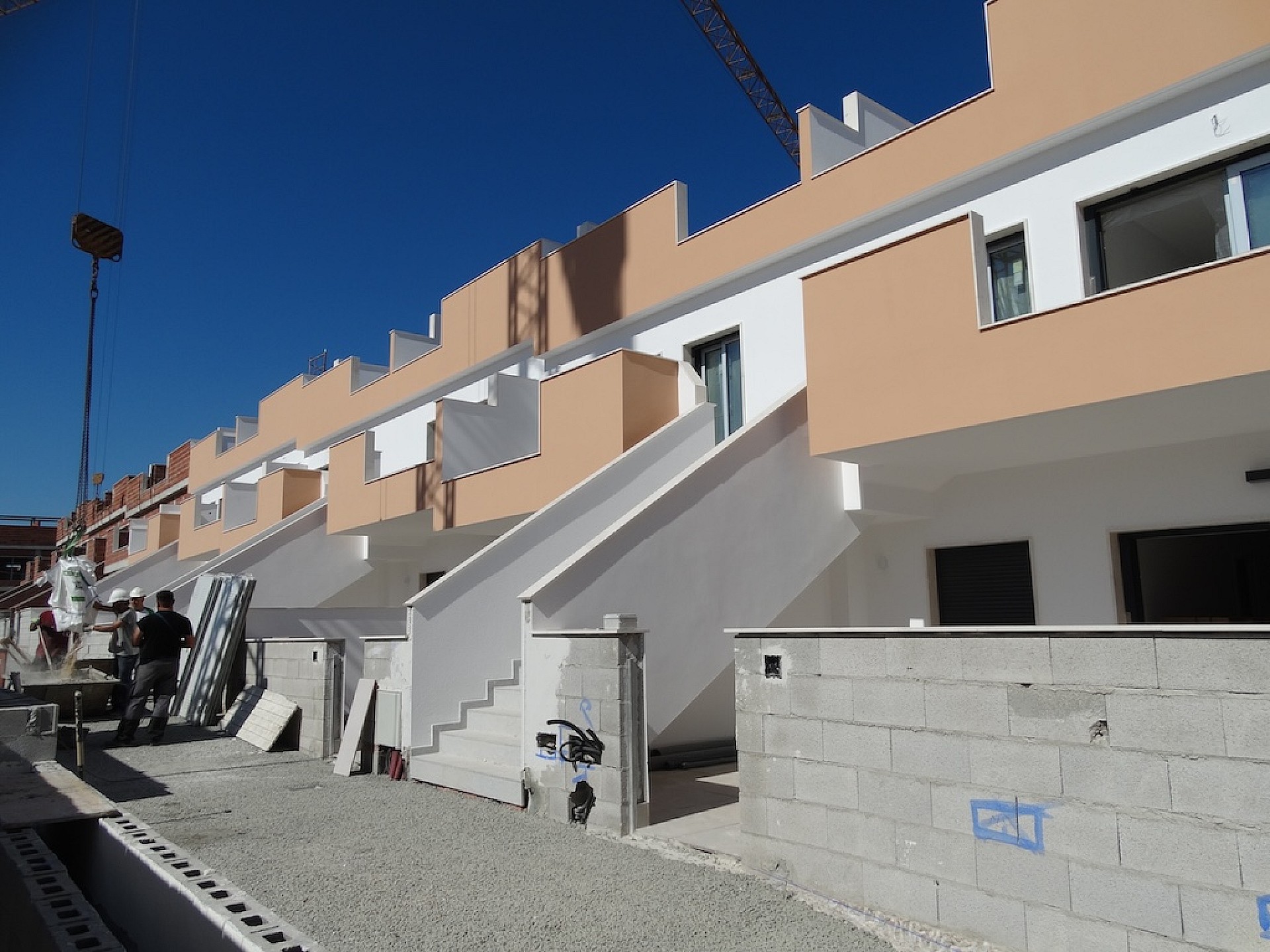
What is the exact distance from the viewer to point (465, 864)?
5.94 meters

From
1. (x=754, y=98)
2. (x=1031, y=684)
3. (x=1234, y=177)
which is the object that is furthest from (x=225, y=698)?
(x=754, y=98)

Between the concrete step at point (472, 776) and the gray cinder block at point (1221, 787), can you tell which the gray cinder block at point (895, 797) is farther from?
the concrete step at point (472, 776)

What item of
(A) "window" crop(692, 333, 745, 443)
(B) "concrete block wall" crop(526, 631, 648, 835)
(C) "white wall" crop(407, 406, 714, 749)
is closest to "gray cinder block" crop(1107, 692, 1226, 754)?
(B) "concrete block wall" crop(526, 631, 648, 835)

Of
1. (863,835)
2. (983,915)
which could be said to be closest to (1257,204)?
(863,835)

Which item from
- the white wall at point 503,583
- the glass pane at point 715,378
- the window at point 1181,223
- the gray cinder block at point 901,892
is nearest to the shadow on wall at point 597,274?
the glass pane at point 715,378

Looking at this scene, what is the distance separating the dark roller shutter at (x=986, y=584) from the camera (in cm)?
910

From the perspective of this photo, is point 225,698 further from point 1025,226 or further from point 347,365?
point 1025,226

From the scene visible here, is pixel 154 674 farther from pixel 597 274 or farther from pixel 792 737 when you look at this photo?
pixel 792 737

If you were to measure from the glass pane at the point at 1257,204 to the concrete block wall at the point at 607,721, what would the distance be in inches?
238

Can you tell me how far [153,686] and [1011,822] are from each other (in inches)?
422

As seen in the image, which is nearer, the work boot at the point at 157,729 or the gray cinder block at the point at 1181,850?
the gray cinder block at the point at 1181,850

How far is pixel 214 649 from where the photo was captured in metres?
13.1

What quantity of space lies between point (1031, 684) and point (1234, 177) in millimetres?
5840

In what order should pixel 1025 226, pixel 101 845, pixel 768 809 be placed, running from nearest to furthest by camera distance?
pixel 101 845, pixel 768 809, pixel 1025 226
